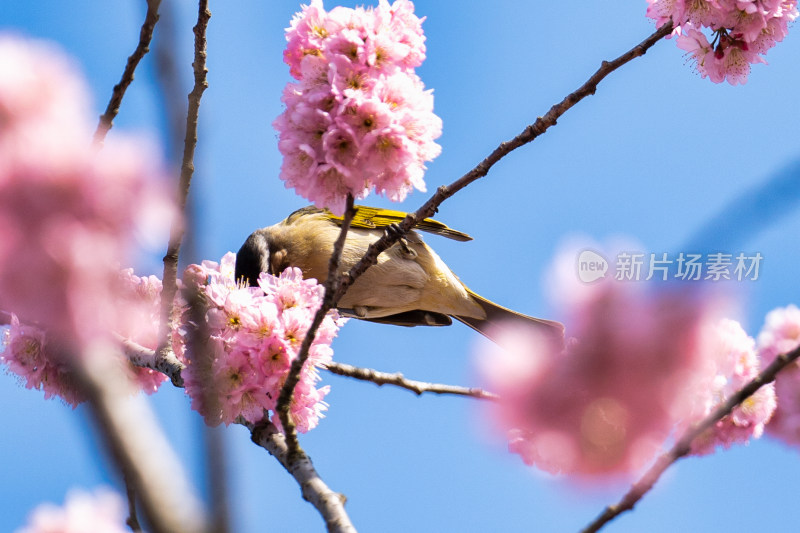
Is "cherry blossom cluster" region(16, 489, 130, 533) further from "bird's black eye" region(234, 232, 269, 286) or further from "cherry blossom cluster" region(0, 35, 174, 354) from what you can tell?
"bird's black eye" region(234, 232, 269, 286)

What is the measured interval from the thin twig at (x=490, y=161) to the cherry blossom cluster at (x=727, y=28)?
1.61ft

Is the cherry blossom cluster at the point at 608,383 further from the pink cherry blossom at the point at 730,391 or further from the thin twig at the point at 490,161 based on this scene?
the thin twig at the point at 490,161

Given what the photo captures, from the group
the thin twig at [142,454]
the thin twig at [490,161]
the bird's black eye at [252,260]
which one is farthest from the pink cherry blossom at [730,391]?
the bird's black eye at [252,260]

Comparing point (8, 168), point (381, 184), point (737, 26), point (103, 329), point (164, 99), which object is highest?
point (737, 26)

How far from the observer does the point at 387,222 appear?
5.64 meters

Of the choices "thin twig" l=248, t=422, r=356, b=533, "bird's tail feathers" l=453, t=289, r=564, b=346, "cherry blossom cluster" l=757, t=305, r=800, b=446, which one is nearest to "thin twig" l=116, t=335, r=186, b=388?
"thin twig" l=248, t=422, r=356, b=533

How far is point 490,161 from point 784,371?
1.81 metres

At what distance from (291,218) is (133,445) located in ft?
16.1

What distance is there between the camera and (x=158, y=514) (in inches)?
41.9

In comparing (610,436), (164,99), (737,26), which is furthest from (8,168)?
(737,26)

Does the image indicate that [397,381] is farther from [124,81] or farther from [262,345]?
[124,81]

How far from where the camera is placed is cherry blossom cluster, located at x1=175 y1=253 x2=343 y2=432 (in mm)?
2795

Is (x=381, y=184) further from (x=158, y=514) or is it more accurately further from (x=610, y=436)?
(x=158, y=514)

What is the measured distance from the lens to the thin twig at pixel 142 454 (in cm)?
104
